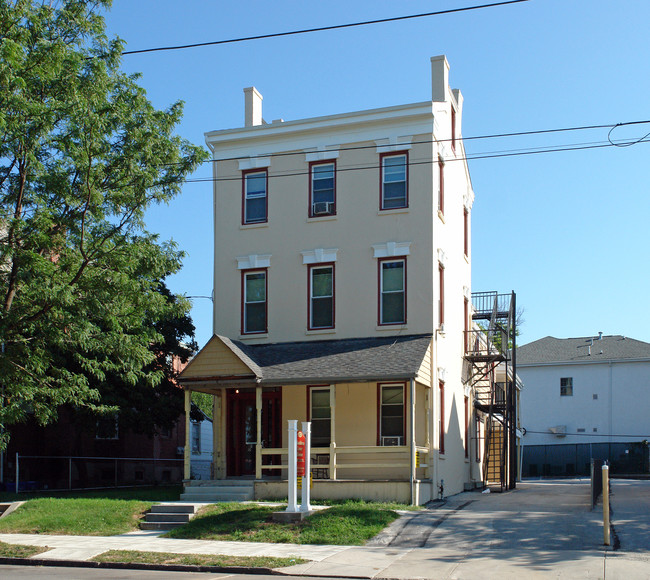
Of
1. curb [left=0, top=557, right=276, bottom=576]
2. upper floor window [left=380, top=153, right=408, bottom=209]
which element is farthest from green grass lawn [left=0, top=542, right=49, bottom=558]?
upper floor window [left=380, top=153, right=408, bottom=209]

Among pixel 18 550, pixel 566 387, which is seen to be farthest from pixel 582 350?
pixel 18 550

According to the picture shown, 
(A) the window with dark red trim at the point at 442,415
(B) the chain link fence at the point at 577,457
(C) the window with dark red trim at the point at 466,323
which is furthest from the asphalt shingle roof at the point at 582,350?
(A) the window with dark red trim at the point at 442,415

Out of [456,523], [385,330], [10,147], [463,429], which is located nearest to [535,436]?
[463,429]

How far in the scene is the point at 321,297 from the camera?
2347 cm

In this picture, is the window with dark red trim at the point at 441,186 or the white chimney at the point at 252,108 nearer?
the window with dark red trim at the point at 441,186

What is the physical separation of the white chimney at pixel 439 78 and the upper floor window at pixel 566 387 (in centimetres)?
3131

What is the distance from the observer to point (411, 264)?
891 inches

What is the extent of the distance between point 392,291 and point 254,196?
510cm

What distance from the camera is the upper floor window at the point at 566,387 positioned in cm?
5128

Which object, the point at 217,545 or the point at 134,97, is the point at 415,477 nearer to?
the point at 217,545

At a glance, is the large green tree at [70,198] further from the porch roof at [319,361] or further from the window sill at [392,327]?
the window sill at [392,327]

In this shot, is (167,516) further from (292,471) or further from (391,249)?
(391,249)

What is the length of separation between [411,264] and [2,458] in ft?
49.7

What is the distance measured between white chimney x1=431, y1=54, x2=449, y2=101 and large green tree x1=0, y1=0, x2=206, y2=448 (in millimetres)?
8877
